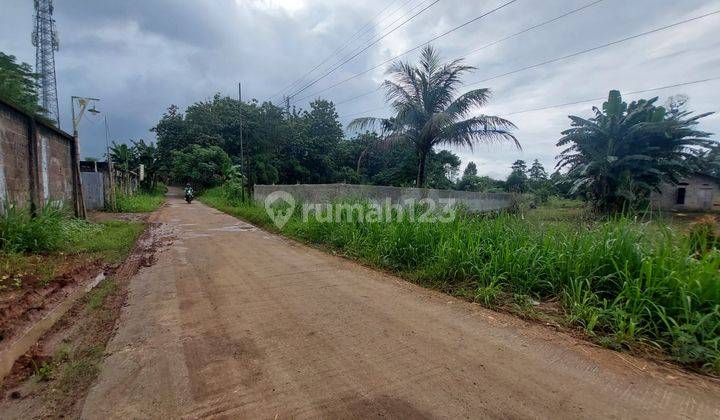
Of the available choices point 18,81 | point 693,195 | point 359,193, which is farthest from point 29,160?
point 693,195

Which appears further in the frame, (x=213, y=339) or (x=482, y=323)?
(x=482, y=323)

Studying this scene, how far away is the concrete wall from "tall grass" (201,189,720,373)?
21.9 feet

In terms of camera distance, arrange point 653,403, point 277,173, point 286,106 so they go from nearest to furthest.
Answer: point 653,403 → point 277,173 → point 286,106

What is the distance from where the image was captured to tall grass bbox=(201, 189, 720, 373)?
9.28 feet

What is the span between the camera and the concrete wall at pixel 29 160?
242 inches

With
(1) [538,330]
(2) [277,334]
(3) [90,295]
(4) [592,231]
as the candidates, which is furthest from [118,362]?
(4) [592,231]

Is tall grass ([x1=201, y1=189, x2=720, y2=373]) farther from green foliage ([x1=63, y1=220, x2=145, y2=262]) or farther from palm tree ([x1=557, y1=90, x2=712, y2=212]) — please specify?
palm tree ([x1=557, y1=90, x2=712, y2=212])

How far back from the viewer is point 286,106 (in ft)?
115

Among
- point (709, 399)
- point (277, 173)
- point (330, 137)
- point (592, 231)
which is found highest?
point (330, 137)

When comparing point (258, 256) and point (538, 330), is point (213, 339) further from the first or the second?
point (258, 256)

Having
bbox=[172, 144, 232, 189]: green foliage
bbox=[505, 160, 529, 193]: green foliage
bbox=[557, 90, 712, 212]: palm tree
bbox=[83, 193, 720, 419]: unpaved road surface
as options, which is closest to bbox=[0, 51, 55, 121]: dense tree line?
bbox=[172, 144, 232, 189]: green foliage

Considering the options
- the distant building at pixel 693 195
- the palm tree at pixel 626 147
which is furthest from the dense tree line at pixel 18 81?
the distant building at pixel 693 195

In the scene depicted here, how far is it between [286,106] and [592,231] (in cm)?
3449

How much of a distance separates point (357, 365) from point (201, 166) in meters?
31.3
